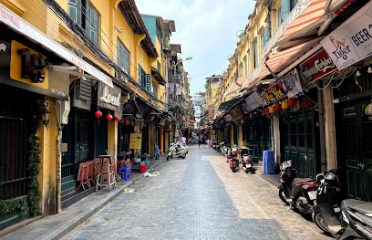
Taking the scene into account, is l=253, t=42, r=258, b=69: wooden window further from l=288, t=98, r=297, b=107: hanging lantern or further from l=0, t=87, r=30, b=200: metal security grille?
l=0, t=87, r=30, b=200: metal security grille

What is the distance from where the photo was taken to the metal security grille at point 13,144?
6750 millimetres

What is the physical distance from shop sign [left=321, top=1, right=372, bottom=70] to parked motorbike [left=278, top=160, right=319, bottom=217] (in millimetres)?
2864

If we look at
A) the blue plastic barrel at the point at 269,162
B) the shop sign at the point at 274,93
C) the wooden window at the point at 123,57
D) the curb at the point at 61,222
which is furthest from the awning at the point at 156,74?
the curb at the point at 61,222

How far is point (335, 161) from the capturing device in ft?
29.8

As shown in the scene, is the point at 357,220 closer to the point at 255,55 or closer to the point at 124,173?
the point at 124,173

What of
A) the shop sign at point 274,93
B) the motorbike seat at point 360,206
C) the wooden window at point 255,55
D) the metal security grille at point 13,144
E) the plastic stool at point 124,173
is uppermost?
the wooden window at point 255,55

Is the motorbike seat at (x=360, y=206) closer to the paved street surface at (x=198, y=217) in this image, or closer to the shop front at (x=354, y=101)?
the paved street surface at (x=198, y=217)

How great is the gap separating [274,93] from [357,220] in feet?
29.1

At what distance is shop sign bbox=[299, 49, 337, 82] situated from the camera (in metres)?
7.45

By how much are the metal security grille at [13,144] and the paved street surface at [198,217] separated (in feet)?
5.33

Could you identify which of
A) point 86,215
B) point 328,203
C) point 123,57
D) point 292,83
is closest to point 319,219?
point 328,203

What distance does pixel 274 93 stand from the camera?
1300 cm

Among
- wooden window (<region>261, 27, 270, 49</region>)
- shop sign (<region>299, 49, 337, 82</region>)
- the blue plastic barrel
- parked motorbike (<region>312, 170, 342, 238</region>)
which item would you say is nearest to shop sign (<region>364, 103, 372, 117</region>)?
shop sign (<region>299, 49, 337, 82</region>)

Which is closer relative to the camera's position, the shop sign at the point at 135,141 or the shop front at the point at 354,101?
the shop front at the point at 354,101
